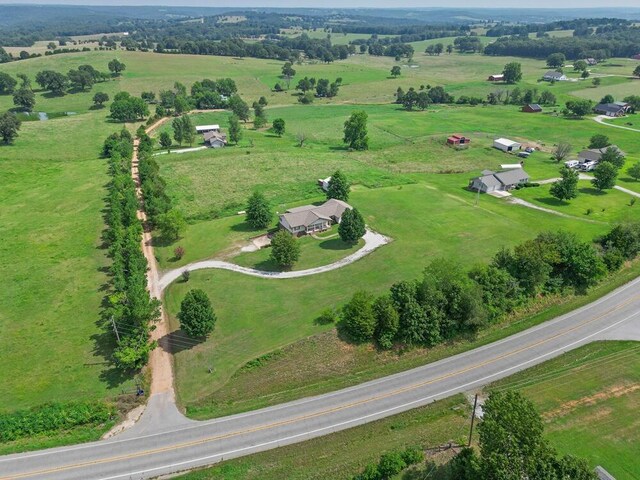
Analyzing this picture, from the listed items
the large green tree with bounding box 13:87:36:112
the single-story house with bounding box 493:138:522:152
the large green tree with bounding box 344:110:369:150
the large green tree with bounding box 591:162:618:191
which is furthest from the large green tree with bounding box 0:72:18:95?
the large green tree with bounding box 591:162:618:191

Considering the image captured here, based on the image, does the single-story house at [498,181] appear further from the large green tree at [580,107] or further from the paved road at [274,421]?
the large green tree at [580,107]

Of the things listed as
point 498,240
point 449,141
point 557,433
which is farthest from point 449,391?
point 449,141

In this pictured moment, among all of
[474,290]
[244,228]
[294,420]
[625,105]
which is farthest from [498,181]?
[625,105]

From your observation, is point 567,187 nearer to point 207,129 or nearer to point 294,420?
point 294,420

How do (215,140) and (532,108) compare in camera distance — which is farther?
(532,108)

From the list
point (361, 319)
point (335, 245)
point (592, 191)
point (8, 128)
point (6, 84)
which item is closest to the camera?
point (361, 319)

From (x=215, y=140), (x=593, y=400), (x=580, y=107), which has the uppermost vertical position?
(x=580, y=107)

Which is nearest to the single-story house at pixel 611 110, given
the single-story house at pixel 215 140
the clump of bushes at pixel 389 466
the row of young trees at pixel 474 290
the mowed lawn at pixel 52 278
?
the row of young trees at pixel 474 290
